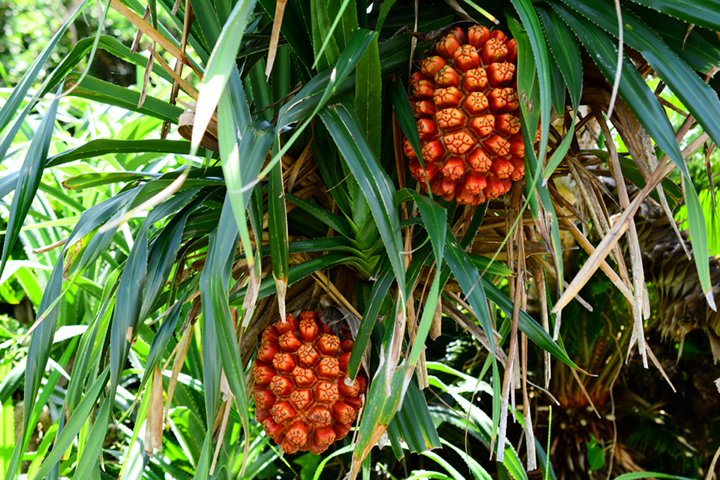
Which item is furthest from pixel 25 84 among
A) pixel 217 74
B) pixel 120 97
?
pixel 217 74

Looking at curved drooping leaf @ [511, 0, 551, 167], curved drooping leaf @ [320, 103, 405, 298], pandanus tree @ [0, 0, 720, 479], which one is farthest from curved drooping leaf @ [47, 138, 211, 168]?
curved drooping leaf @ [511, 0, 551, 167]

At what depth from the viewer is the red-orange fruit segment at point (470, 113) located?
1.37 ft

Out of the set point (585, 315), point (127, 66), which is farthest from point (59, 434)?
point (127, 66)

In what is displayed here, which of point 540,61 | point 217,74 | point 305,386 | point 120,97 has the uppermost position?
point 540,61

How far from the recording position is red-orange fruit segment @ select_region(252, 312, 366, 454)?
0.48m

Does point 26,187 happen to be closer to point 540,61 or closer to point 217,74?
point 217,74

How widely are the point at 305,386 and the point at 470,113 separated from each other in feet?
0.98

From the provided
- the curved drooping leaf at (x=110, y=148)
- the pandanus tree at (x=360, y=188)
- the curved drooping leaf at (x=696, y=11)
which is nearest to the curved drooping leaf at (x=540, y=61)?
the pandanus tree at (x=360, y=188)

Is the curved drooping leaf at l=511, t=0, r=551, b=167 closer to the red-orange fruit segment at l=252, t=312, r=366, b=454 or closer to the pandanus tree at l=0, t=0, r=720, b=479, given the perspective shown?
the pandanus tree at l=0, t=0, r=720, b=479

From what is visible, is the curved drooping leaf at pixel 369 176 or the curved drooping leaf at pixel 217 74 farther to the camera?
the curved drooping leaf at pixel 369 176

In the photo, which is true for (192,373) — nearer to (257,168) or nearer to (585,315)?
(257,168)

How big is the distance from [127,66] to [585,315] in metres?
4.70

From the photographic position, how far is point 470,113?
42cm

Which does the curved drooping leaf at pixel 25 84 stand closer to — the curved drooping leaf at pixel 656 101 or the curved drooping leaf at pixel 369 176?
the curved drooping leaf at pixel 369 176
